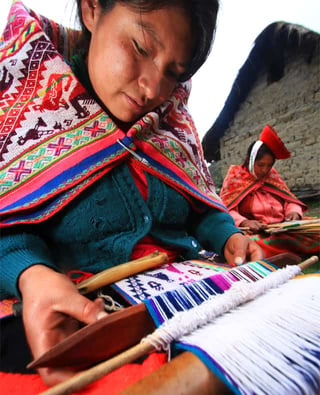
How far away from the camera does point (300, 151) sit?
20.5ft

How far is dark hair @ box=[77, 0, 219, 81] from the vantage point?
28.7 inches

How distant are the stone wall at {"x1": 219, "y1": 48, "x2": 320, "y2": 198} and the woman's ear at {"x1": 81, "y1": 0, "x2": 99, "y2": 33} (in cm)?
617

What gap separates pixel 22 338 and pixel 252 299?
20.6 inches

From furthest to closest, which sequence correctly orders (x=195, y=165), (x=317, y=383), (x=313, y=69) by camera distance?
1. (x=313, y=69)
2. (x=195, y=165)
3. (x=317, y=383)

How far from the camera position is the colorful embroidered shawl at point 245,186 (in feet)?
12.8

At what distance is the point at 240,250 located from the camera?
35.2 inches

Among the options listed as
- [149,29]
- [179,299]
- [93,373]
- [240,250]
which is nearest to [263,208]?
Result: [240,250]

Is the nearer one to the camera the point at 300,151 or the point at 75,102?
the point at 75,102

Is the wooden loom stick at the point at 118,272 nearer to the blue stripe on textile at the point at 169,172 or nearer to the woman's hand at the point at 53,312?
the woman's hand at the point at 53,312

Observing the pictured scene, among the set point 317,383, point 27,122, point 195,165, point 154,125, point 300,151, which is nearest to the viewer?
point 317,383

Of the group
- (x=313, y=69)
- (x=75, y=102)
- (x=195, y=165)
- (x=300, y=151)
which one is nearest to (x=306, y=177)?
(x=300, y=151)

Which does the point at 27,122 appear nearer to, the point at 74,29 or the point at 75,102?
the point at 75,102

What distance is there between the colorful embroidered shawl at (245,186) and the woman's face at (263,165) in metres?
0.10

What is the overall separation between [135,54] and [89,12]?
33 centimetres
